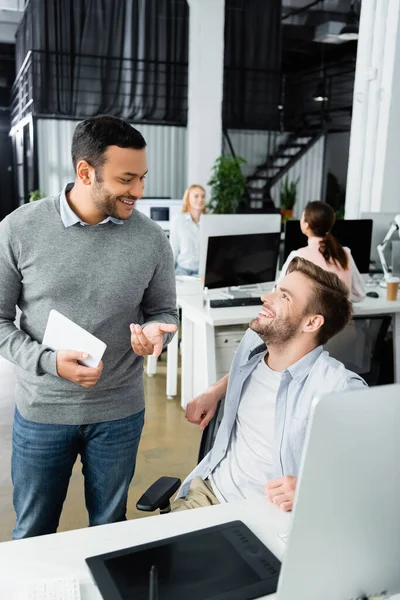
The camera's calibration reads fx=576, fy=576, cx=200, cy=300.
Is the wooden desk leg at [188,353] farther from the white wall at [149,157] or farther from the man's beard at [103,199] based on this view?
the white wall at [149,157]

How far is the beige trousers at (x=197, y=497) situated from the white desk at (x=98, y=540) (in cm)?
30

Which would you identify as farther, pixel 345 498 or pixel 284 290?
pixel 284 290

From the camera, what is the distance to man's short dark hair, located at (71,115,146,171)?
1.67 metres

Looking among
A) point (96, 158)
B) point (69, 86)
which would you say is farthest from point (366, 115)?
point (69, 86)

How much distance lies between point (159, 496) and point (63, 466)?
33 cm

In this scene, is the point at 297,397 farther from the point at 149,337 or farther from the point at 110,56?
the point at 110,56

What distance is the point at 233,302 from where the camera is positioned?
3832mm

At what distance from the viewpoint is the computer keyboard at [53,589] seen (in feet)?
3.77

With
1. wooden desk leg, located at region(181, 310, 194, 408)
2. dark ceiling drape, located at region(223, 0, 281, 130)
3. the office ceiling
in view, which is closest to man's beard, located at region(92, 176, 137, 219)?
wooden desk leg, located at region(181, 310, 194, 408)

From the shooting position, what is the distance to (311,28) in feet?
36.9

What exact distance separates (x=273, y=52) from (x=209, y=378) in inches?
322

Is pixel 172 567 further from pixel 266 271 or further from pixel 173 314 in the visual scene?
pixel 266 271

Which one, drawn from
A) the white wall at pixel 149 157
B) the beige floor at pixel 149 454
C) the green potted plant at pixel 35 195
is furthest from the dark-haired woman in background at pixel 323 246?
the white wall at pixel 149 157

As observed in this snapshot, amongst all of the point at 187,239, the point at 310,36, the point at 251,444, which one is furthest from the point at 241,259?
the point at 310,36
